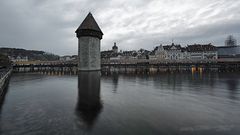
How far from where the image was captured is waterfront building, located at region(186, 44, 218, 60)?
67.1 meters

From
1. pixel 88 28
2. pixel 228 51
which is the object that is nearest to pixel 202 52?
pixel 228 51

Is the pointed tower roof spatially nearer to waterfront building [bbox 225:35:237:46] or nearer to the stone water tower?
the stone water tower

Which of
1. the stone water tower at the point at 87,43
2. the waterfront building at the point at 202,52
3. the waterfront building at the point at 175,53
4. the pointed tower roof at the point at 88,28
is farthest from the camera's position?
the waterfront building at the point at 175,53

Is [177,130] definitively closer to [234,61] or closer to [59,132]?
[59,132]

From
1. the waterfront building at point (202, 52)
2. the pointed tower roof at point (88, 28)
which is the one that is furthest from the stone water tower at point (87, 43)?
the waterfront building at point (202, 52)

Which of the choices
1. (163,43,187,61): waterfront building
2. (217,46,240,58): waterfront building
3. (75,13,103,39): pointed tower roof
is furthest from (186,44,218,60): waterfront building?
(75,13,103,39): pointed tower roof

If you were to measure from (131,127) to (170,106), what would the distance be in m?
3.47

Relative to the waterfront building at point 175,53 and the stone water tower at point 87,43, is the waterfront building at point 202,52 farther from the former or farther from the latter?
the stone water tower at point 87,43

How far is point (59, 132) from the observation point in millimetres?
5328

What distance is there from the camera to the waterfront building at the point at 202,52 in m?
67.1

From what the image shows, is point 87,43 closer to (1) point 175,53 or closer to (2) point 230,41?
(1) point 175,53

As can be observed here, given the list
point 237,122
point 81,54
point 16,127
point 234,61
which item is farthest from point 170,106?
point 234,61

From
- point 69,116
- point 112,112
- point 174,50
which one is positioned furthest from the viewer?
point 174,50

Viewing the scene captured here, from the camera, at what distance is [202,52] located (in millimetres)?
68562
